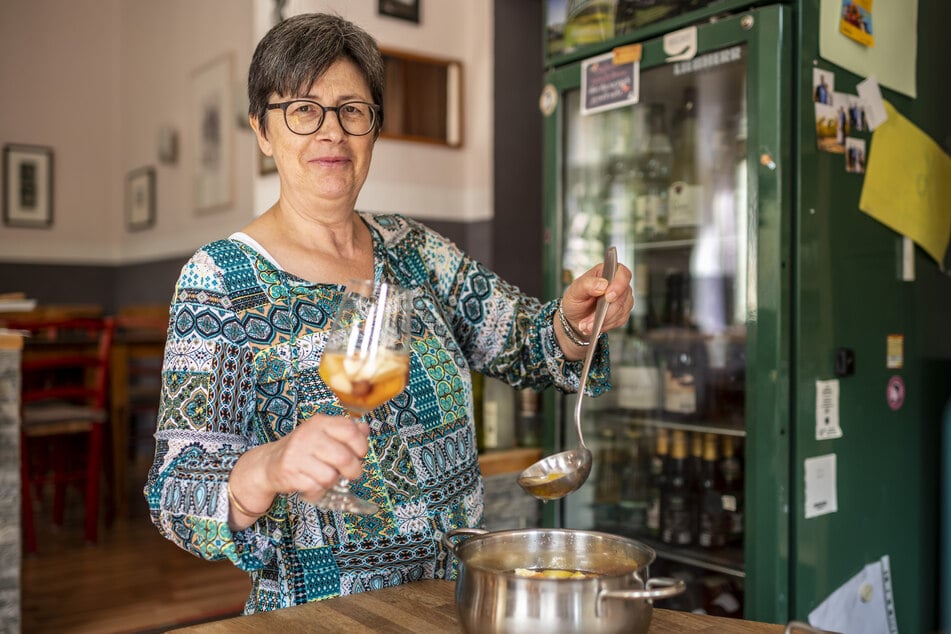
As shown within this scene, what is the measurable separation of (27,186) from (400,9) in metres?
5.31

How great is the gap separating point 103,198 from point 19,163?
2.55ft

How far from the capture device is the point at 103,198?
323 inches

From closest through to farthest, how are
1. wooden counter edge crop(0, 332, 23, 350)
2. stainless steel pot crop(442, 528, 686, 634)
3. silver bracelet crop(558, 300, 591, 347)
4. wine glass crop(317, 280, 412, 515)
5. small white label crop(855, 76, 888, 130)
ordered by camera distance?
stainless steel pot crop(442, 528, 686, 634)
wine glass crop(317, 280, 412, 515)
silver bracelet crop(558, 300, 591, 347)
small white label crop(855, 76, 888, 130)
wooden counter edge crop(0, 332, 23, 350)

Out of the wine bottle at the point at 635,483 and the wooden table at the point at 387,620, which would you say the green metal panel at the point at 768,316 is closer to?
the wine bottle at the point at 635,483

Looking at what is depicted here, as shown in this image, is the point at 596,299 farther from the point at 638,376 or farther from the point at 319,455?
the point at 638,376

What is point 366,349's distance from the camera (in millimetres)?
1000

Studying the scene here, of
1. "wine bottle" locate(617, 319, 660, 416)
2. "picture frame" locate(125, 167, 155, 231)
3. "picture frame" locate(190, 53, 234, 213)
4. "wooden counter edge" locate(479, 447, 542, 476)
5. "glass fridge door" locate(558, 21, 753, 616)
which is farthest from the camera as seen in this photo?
"picture frame" locate(125, 167, 155, 231)

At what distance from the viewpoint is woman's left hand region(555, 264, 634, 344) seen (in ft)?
4.44

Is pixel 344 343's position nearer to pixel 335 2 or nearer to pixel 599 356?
pixel 599 356

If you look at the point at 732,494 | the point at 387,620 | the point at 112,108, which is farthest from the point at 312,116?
the point at 112,108

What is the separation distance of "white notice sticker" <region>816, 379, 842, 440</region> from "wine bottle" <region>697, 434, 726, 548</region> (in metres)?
0.46

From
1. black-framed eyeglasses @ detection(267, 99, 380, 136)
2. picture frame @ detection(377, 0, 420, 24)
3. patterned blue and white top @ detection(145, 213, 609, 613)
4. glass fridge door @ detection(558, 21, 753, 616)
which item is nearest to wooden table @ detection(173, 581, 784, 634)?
patterned blue and white top @ detection(145, 213, 609, 613)

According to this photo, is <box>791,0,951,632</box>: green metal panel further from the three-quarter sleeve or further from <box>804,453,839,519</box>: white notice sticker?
the three-quarter sleeve

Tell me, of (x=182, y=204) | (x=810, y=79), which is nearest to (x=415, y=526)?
(x=810, y=79)
